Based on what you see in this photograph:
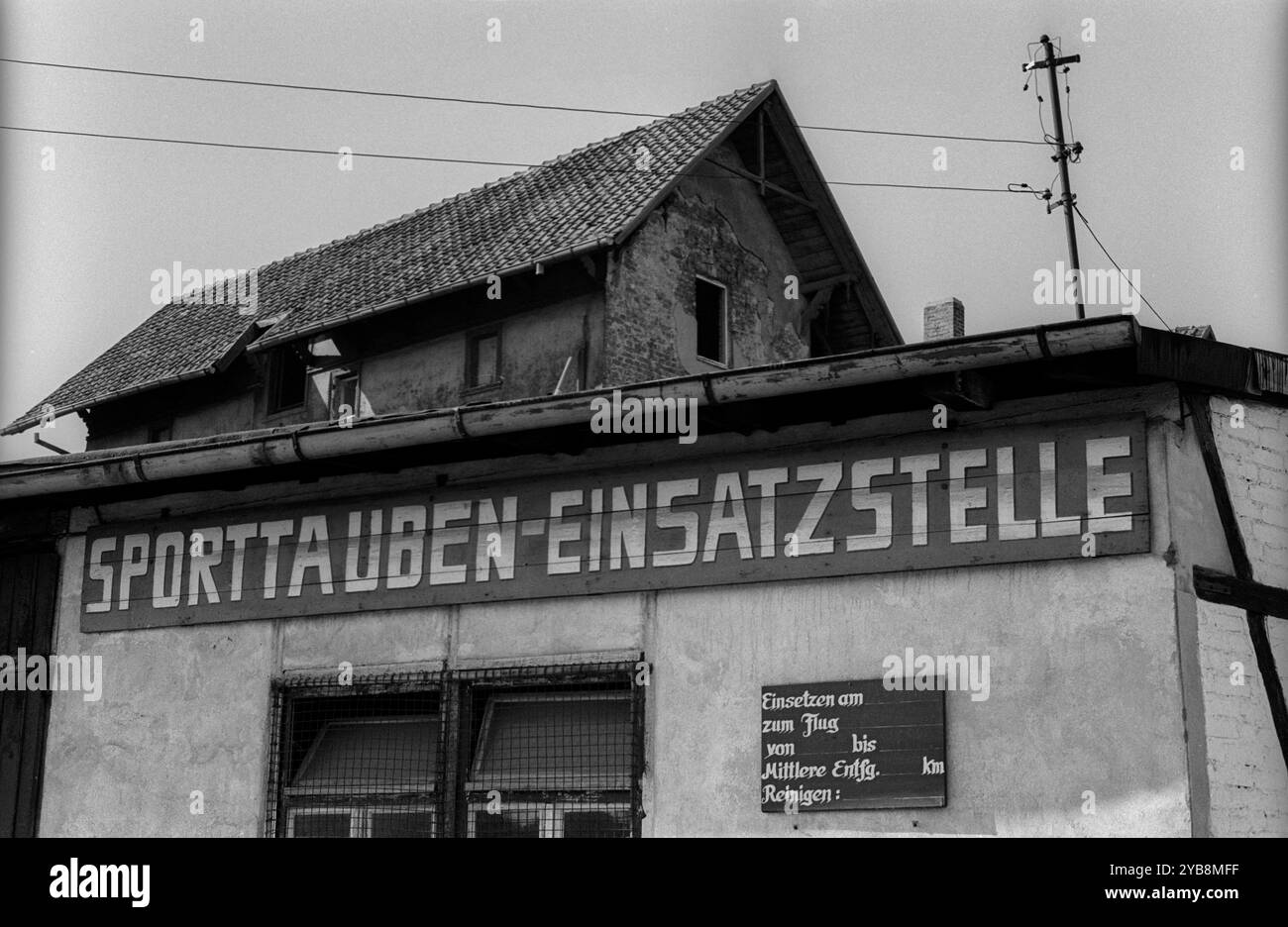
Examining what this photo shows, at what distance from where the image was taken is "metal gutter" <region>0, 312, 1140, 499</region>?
732cm

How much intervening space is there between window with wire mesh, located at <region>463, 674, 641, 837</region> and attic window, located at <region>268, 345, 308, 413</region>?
16.4m

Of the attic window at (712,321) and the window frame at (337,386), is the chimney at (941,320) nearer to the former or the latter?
the attic window at (712,321)

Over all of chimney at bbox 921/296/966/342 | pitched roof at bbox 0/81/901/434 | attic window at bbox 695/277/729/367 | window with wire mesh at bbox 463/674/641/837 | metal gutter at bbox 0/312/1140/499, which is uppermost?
pitched roof at bbox 0/81/901/434

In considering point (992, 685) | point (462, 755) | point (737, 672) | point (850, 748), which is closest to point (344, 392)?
point (462, 755)

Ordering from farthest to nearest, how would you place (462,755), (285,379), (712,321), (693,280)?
1. (285,379)
2. (712,321)
3. (693,280)
4. (462,755)

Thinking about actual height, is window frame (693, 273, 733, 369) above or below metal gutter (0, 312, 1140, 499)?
above

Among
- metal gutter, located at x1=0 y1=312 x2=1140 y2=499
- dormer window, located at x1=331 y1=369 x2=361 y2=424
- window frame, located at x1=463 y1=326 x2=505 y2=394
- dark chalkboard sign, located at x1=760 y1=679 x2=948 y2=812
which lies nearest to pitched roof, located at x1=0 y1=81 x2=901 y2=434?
window frame, located at x1=463 y1=326 x2=505 y2=394

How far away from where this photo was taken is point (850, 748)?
7977 mm

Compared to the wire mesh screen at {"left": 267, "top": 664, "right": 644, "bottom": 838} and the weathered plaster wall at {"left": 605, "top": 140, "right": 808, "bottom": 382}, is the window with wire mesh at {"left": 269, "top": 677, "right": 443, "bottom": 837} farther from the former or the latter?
the weathered plaster wall at {"left": 605, "top": 140, "right": 808, "bottom": 382}

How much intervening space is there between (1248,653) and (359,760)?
521 cm

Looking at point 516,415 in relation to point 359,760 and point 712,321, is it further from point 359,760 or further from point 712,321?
point 712,321

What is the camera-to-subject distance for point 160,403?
1037 inches
